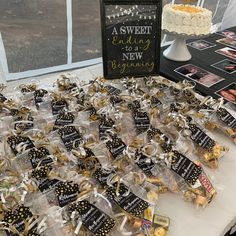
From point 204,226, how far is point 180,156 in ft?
0.58

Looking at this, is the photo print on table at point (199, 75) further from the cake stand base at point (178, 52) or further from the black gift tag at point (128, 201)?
the black gift tag at point (128, 201)

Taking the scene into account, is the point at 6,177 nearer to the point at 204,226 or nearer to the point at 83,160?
the point at 83,160

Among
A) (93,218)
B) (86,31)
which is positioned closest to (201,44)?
(86,31)

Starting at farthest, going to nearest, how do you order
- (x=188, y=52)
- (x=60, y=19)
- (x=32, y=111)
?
(x=60, y=19), (x=188, y=52), (x=32, y=111)

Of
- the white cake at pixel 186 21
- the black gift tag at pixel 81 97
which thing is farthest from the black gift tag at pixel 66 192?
the white cake at pixel 186 21

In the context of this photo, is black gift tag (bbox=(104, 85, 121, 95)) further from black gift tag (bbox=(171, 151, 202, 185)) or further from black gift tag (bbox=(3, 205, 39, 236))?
black gift tag (bbox=(3, 205, 39, 236))

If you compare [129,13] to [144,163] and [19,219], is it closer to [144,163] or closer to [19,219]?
[144,163]

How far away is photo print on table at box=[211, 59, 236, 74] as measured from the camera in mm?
1479

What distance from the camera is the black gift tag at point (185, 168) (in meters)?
0.76

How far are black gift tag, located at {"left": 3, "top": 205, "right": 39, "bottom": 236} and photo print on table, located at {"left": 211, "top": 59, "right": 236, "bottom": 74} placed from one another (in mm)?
1181

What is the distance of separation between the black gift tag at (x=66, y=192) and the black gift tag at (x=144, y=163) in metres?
0.17

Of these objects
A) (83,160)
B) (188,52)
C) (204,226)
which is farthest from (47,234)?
(188,52)

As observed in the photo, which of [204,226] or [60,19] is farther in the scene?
[60,19]

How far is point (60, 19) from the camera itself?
193 cm
